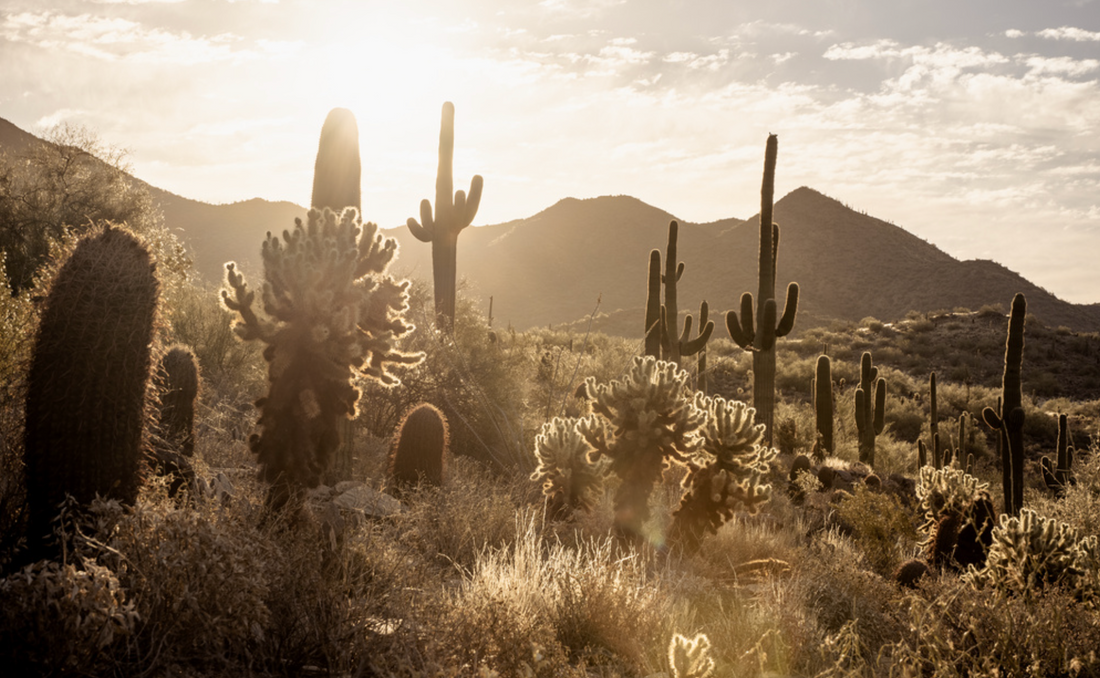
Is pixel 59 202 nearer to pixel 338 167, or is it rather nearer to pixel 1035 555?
pixel 338 167

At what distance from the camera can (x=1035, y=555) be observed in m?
6.61

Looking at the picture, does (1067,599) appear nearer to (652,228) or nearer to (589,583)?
(589,583)

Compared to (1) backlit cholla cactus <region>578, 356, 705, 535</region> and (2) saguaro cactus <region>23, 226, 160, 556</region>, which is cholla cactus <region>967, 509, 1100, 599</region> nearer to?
(1) backlit cholla cactus <region>578, 356, 705, 535</region>

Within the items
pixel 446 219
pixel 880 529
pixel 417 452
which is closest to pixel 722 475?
pixel 880 529

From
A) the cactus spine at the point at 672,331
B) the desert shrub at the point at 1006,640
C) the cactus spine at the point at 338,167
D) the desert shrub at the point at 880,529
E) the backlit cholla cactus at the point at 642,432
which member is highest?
the cactus spine at the point at 338,167

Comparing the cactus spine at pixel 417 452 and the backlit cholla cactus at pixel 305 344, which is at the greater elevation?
the backlit cholla cactus at pixel 305 344

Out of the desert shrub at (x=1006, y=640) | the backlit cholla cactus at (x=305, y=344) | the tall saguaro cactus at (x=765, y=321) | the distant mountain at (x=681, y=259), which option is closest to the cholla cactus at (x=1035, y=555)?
the desert shrub at (x=1006, y=640)

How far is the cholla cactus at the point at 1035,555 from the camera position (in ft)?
21.5

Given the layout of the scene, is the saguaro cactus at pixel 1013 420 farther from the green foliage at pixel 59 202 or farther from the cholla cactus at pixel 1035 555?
the green foliage at pixel 59 202

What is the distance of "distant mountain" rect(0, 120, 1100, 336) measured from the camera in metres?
64.2

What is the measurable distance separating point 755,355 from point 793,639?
10333 millimetres

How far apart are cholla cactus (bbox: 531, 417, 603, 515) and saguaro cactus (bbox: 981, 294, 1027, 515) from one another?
10.9 meters

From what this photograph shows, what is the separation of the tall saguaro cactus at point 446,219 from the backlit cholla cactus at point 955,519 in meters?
10.4

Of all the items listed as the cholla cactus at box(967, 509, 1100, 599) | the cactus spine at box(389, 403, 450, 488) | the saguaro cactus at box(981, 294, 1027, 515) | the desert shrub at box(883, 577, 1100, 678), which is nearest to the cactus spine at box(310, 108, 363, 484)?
the cactus spine at box(389, 403, 450, 488)
